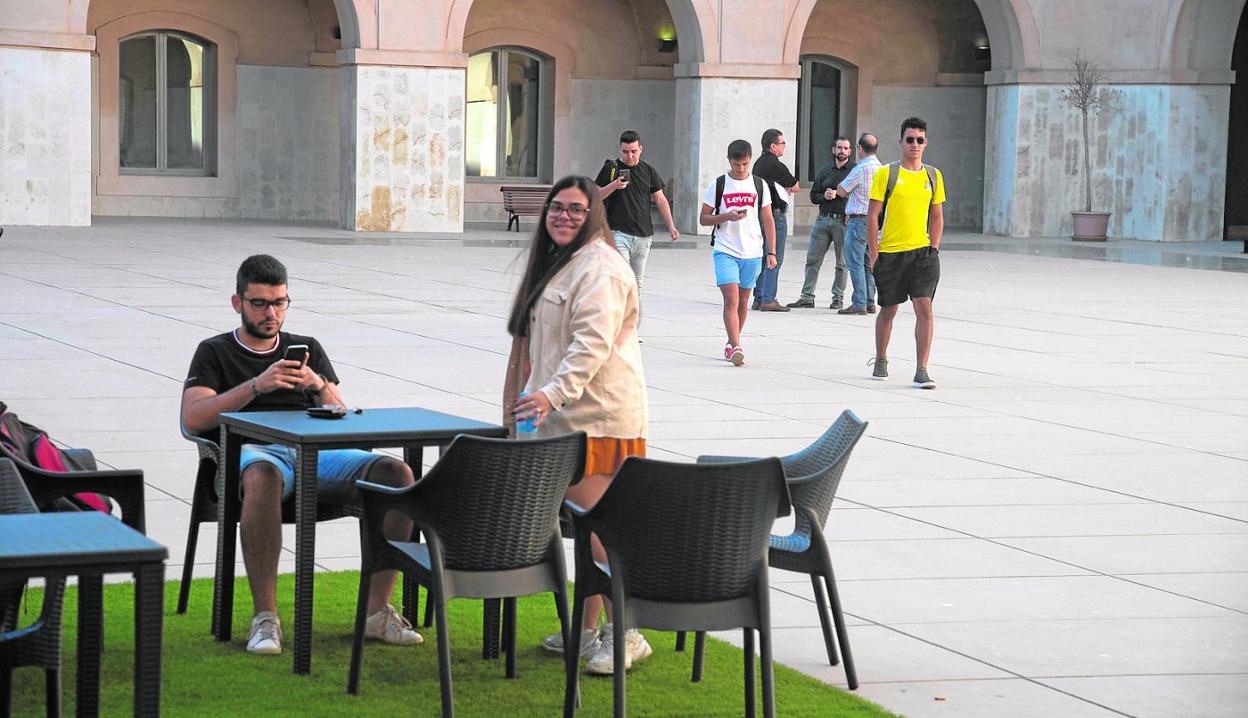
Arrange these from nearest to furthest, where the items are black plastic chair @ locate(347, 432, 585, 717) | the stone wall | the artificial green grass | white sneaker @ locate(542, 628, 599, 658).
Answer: black plastic chair @ locate(347, 432, 585, 717), the artificial green grass, white sneaker @ locate(542, 628, 599, 658), the stone wall

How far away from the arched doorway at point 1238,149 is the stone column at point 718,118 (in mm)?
8946

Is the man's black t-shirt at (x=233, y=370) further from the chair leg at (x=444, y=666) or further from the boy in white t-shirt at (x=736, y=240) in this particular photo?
the boy in white t-shirt at (x=736, y=240)

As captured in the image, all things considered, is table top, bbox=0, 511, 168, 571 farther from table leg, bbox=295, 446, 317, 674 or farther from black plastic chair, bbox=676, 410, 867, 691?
black plastic chair, bbox=676, 410, 867, 691

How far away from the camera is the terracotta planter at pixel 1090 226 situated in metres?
29.3

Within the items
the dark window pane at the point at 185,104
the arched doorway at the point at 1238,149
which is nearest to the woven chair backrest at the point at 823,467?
the dark window pane at the point at 185,104

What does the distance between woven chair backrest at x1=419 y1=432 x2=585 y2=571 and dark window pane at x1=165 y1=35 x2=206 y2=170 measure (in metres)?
27.0

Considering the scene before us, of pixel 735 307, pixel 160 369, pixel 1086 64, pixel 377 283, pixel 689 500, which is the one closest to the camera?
pixel 689 500

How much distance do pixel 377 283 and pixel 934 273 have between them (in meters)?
8.00

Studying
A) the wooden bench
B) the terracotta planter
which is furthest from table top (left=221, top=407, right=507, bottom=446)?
the terracotta planter

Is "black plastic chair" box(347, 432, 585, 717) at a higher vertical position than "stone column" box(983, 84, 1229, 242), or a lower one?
lower

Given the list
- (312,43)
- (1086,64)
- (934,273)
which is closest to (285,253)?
(312,43)

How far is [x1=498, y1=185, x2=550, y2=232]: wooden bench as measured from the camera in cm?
2959

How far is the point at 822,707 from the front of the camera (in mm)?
5020

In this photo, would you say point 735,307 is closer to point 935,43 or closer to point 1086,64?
point 1086,64
